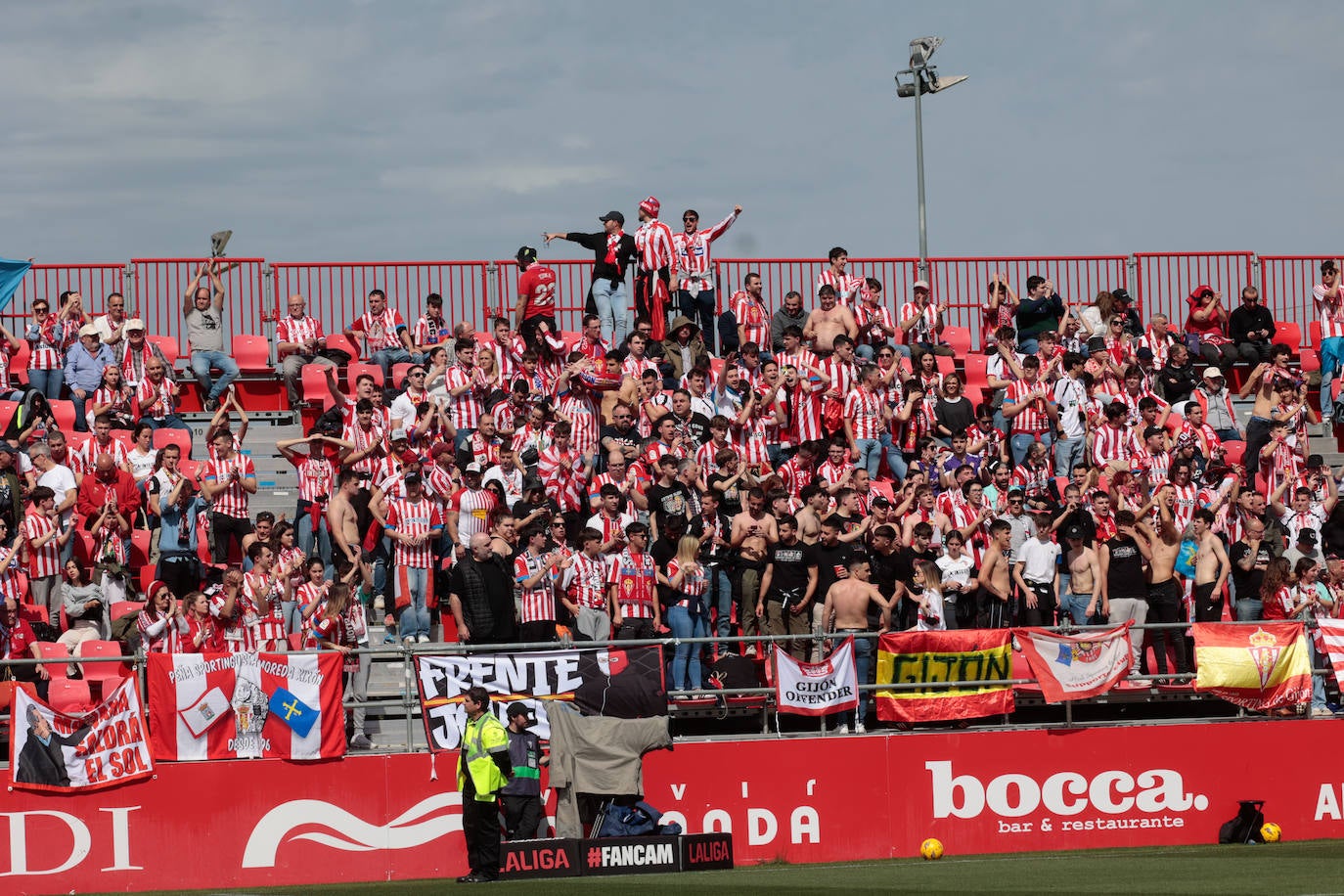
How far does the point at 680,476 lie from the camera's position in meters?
20.1

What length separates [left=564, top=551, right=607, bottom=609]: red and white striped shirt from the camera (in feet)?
59.9

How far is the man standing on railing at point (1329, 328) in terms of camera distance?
24.7 meters

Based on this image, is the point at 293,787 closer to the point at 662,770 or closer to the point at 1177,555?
the point at 662,770

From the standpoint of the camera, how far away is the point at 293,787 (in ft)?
55.2

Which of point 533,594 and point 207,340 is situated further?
point 207,340

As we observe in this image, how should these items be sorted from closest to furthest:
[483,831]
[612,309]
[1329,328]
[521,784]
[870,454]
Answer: [483,831] < [521,784] < [870,454] < [612,309] < [1329,328]

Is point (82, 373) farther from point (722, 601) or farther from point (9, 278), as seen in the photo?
point (722, 601)

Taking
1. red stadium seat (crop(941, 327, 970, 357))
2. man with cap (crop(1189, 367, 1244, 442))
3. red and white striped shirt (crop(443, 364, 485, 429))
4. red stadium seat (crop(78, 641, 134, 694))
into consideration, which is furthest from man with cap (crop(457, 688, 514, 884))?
red stadium seat (crop(941, 327, 970, 357))

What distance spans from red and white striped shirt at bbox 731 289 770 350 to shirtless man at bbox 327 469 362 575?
261 inches

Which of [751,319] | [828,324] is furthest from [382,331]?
[828,324]

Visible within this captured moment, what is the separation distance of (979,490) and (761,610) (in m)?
3.09

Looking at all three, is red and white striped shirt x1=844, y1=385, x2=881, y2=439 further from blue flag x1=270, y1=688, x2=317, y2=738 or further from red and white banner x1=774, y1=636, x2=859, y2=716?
blue flag x1=270, y1=688, x2=317, y2=738

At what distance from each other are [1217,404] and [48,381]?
14.4 m

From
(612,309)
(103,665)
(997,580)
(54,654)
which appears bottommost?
(103,665)
